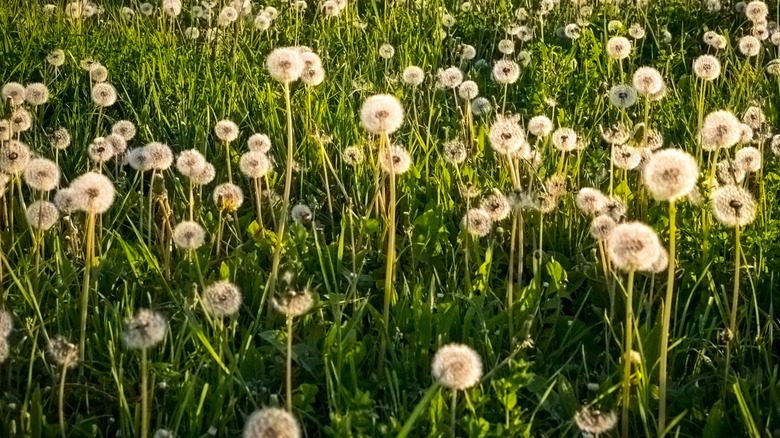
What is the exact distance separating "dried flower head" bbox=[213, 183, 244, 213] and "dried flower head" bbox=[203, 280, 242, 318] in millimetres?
539

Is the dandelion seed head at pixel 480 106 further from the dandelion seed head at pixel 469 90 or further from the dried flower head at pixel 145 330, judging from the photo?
the dried flower head at pixel 145 330

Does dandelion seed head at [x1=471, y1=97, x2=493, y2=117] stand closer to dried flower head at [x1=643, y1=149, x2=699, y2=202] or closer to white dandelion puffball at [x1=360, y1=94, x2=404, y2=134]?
white dandelion puffball at [x1=360, y1=94, x2=404, y2=134]

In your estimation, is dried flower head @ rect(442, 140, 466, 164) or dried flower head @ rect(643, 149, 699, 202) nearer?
dried flower head @ rect(643, 149, 699, 202)

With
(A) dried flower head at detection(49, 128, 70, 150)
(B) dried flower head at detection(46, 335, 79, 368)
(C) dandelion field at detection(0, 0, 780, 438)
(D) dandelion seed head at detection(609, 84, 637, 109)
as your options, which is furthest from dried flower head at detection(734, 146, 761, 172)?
(A) dried flower head at detection(49, 128, 70, 150)

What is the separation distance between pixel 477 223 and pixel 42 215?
3.69 ft

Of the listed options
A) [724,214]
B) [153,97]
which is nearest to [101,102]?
[153,97]

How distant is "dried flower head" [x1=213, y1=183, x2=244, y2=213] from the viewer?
250 centimetres

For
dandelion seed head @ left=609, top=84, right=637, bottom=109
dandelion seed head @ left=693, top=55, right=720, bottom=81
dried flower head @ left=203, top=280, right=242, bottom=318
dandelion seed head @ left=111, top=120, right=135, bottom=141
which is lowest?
dried flower head @ left=203, top=280, right=242, bottom=318

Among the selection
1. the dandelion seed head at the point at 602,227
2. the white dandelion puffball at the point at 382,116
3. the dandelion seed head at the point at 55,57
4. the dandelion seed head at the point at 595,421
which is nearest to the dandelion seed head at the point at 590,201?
the dandelion seed head at the point at 602,227

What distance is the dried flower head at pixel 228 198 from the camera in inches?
98.3

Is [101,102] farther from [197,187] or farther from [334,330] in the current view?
[334,330]

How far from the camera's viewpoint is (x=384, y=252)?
2541mm

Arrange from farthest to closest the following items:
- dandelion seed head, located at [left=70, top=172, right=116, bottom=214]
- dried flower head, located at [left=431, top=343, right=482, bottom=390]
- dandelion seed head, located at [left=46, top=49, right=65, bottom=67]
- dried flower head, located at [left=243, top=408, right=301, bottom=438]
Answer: dandelion seed head, located at [left=46, top=49, right=65, bottom=67] → dandelion seed head, located at [left=70, top=172, right=116, bottom=214] → dried flower head, located at [left=431, top=343, right=482, bottom=390] → dried flower head, located at [left=243, top=408, right=301, bottom=438]

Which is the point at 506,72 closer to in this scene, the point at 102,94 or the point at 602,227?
the point at 602,227
